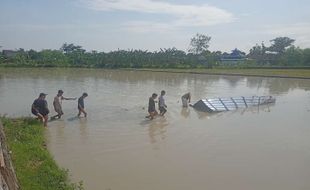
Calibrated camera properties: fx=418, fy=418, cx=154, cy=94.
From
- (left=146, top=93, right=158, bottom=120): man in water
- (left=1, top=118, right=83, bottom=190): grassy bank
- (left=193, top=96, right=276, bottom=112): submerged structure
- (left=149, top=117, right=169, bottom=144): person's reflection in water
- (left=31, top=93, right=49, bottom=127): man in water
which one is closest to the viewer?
(left=1, top=118, right=83, bottom=190): grassy bank

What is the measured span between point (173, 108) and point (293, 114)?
5258mm

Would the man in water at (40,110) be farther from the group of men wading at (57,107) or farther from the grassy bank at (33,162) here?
the grassy bank at (33,162)

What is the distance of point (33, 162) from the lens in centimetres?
873

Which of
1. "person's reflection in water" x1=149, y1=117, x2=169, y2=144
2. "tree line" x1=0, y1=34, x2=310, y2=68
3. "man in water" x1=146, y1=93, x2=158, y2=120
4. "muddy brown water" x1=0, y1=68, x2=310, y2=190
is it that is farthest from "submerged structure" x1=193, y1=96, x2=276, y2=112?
"tree line" x1=0, y1=34, x2=310, y2=68

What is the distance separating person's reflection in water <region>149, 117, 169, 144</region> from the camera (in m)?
12.4

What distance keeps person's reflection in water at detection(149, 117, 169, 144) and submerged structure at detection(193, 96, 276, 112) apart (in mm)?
3191

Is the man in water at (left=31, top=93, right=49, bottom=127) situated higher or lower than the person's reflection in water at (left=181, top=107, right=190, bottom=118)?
higher

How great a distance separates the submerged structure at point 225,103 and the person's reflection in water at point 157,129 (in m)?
3.19

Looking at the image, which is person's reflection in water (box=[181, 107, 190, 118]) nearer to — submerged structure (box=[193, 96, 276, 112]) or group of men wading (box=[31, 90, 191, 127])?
submerged structure (box=[193, 96, 276, 112])

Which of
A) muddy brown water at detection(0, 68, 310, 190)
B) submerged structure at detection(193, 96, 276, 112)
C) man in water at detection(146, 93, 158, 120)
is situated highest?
man in water at detection(146, 93, 158, 120)

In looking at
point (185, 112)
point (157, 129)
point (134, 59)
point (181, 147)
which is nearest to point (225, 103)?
point (185, 112)

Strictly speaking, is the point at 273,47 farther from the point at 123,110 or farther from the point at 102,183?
the point at 102,183

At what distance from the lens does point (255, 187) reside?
8.27 m

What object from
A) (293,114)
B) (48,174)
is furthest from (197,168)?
(293,114)
